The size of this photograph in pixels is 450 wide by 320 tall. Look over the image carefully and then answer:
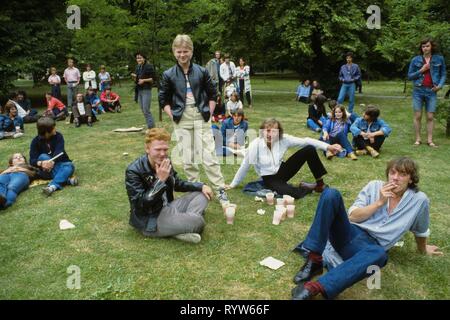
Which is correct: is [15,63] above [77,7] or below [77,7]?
below

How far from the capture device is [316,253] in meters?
3.42

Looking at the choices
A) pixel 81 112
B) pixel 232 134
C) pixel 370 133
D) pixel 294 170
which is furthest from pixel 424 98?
pixel 81 112

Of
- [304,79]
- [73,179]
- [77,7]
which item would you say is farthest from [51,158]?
[304,79]

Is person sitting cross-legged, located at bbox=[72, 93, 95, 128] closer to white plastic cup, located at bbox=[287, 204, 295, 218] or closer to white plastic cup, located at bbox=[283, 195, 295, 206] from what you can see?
white plastic cup, located at bbox=[283, 195, 295, 206]

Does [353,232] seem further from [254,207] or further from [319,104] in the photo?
[319,104]

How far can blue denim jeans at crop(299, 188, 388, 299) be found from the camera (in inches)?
118

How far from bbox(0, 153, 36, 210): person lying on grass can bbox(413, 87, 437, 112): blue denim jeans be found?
745 cm

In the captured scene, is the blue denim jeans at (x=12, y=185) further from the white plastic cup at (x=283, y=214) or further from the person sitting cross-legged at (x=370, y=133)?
the person sitting cross-legged at (x=370, y=133)

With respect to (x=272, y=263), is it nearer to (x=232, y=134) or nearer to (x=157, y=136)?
(x=157, y=136)

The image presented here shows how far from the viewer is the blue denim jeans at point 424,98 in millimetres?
7891

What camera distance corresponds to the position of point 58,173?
621 cm

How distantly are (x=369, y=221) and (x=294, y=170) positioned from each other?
7.00ft

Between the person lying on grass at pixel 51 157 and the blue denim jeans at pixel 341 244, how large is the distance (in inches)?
171

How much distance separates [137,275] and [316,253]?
1643 millimetres
